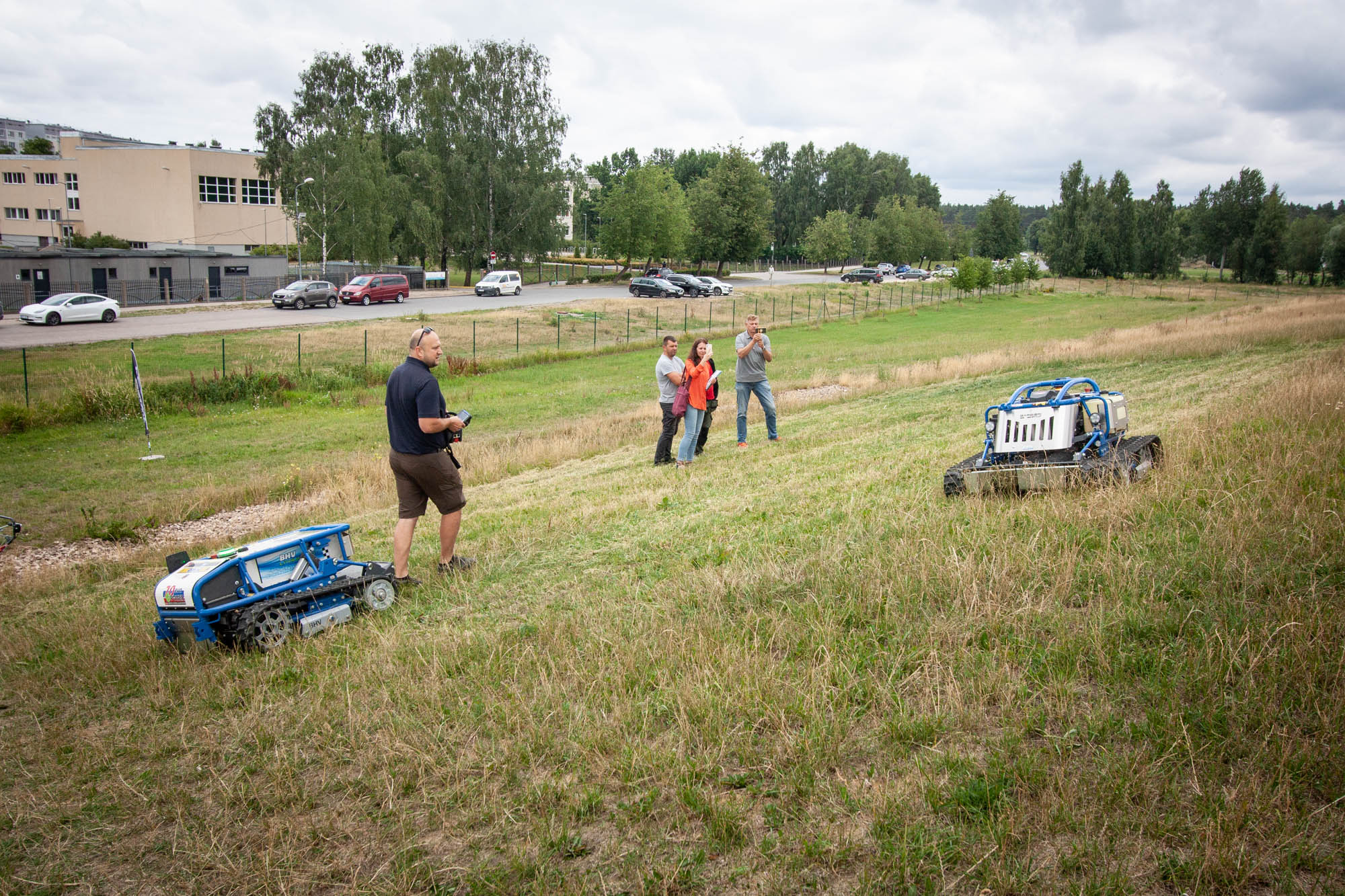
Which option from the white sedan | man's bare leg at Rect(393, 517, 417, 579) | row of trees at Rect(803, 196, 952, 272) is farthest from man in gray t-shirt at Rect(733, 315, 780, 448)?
row of trees at Rect(803, 196, 952, 272)

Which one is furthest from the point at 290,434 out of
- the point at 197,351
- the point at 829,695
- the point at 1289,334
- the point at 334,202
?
the point at 334,202

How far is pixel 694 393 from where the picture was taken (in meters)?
12.0

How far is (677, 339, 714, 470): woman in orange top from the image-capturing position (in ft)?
38.8

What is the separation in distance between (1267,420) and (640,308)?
45188mm

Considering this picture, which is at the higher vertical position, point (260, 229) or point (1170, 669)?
point (260, 229)

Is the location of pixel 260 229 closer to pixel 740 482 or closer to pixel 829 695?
pixel 740 482

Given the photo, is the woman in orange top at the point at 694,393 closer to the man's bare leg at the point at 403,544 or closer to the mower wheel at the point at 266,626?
the man's bare leg at the point at 403,544

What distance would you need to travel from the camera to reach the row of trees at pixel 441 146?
199 feet

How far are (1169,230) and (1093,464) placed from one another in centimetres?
11773

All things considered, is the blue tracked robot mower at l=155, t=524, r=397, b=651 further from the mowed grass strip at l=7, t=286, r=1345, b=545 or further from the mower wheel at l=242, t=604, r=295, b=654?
the mowed grass strip at l=7, t=286, r=1345, b=545

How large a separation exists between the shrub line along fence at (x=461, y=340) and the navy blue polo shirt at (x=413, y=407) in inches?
812

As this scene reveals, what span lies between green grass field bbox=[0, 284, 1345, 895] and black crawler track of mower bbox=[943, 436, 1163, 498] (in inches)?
10.6

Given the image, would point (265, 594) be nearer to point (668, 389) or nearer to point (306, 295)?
point (668, 389)

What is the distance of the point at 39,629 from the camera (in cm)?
744
